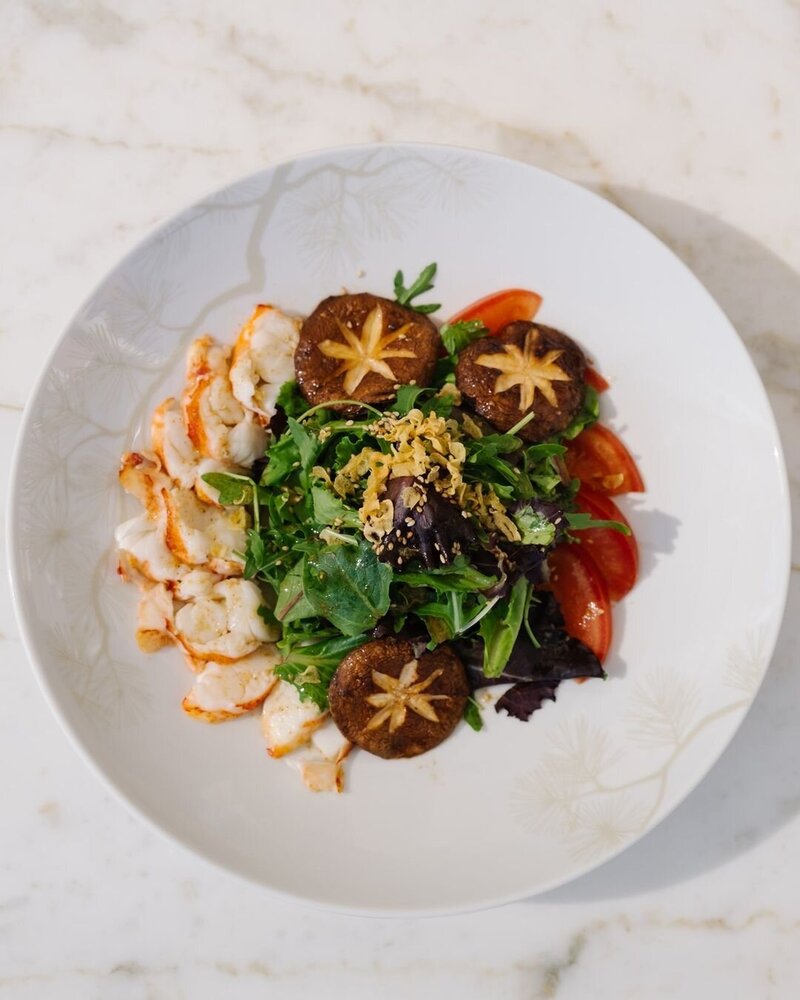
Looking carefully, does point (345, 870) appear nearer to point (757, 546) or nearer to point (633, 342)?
point (757, 546)

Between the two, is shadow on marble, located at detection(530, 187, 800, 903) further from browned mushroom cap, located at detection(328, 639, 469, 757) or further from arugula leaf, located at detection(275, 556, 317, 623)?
arugula leaf, located at detection(275, 556, 317, 623)

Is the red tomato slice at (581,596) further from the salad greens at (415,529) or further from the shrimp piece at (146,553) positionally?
the shrimp piece at (146,553)

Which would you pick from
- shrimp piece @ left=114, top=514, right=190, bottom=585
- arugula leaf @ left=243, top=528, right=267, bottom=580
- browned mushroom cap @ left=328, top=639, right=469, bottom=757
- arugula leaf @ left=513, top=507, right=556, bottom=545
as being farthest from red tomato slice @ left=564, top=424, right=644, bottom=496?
shrimp piece @ left=114, top=514, right=190, bottom=585

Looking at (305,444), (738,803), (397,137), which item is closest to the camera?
(305,444)

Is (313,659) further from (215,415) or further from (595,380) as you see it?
(595,380)

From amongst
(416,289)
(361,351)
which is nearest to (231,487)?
(361,351)
